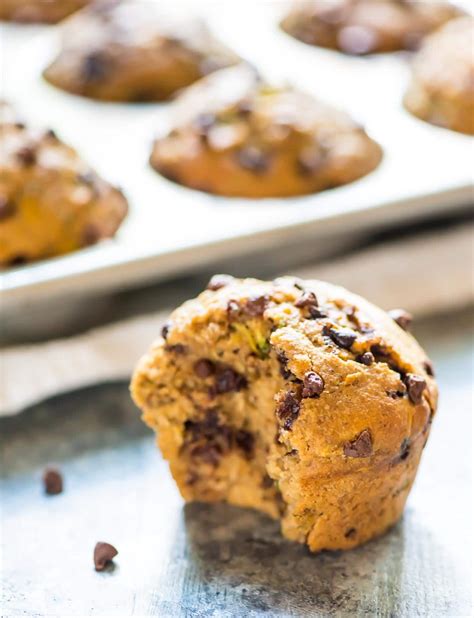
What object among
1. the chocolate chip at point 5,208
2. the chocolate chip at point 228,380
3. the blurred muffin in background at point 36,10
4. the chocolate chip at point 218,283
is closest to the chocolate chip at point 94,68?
the blurred muffin in background at point 36,10

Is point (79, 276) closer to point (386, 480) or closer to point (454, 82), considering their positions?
point (386, 480)

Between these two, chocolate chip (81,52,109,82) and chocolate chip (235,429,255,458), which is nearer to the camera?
chocolate chip (235,429,255,458)

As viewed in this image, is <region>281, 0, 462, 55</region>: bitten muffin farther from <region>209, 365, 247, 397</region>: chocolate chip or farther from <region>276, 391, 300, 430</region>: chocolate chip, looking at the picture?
<region>276, 391, 300, 430</region>: chocolate chip

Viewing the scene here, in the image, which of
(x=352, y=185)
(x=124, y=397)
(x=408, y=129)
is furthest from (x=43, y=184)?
(x=408, y=129)

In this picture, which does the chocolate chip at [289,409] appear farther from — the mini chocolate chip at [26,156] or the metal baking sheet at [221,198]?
the mini chocolate chip at [26,156]

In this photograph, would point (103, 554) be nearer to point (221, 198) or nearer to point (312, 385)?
point (312, 385)

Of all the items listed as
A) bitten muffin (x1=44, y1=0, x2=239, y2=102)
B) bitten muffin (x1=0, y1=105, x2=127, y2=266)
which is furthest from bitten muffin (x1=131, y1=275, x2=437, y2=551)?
bitten muffin (x1=44, y1=0, x2=239, y2=102)
